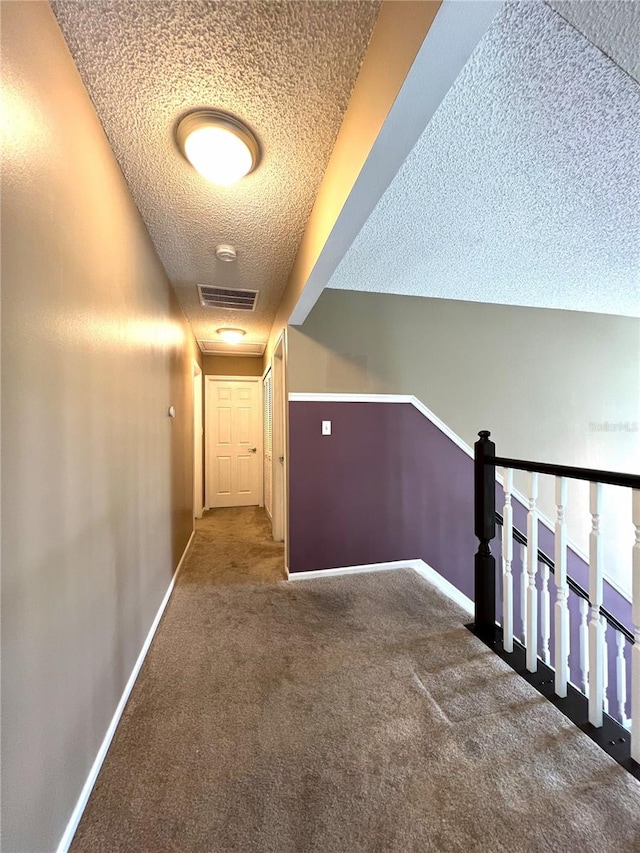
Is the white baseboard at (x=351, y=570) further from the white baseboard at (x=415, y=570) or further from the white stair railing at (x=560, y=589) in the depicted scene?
the white stair railing at (x=560, y=589)

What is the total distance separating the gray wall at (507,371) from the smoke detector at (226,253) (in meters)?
0.69

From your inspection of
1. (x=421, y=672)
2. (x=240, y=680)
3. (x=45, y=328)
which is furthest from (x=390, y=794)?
(x=45, y=328)

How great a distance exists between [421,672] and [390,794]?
22.5 inches

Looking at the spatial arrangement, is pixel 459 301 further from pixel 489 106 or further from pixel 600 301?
pixel 489 106

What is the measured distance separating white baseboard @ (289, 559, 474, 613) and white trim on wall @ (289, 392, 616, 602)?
Answer: 3.07 feet

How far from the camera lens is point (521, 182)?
1571mm

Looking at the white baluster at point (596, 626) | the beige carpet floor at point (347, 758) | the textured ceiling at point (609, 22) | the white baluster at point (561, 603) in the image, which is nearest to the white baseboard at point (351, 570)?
the beige carpet floor at point (347, 758)

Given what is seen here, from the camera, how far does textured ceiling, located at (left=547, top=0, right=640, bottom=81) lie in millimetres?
909

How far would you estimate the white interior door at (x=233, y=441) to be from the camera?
4.83 metres

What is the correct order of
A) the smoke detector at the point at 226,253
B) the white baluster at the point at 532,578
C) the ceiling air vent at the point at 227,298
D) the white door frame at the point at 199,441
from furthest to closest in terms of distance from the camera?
1. the white door frame at the point at 199,441
2. the ceiling air vent at the point at 227,298
3. the smoke detector at the point at 226,253
4. the white baluster at the point at 532,578

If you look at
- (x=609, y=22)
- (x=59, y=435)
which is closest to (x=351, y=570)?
(x=59, y=435)

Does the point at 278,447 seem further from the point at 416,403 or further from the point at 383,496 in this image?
the point at 416,403

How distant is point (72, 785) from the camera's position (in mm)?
953

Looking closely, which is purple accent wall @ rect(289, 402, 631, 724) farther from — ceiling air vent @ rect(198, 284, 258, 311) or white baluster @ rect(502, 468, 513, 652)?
white baluster @ rect(502, 468, 513, 652)
